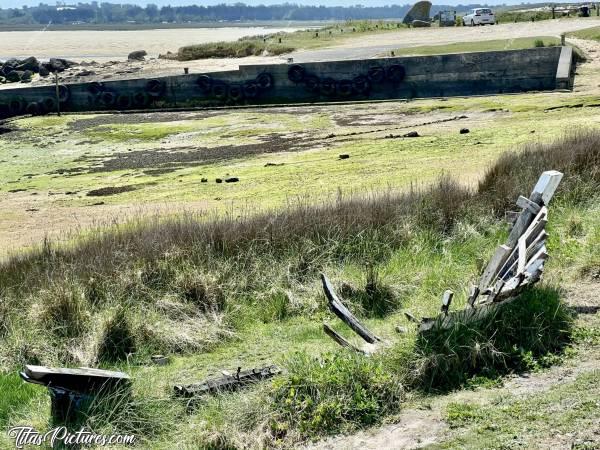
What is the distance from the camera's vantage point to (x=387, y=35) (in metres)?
50.2

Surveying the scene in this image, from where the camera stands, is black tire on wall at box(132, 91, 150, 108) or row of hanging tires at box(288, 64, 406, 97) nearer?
row of hanging tires at box(288, 64, 406, 97)

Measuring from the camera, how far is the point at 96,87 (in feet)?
115

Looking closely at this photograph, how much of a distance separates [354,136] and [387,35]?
28744 mm

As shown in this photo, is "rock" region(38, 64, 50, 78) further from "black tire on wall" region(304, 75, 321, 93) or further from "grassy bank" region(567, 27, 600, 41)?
"grassy bank" region(567, 27, 600, 41)

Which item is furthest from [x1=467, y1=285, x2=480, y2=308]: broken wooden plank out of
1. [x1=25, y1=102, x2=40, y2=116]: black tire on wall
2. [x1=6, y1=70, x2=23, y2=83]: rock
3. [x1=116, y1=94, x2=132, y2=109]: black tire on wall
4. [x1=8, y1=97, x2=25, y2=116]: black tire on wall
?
[x1=6, y1=70, x2=23, y2=83]: rock

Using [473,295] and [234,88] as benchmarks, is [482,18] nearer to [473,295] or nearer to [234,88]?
[234,88]

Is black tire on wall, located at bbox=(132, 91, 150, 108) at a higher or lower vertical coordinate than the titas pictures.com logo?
lower

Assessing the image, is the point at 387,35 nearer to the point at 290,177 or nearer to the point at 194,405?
the point at 290,177

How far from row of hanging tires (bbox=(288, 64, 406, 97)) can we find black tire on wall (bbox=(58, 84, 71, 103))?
920 centimetres

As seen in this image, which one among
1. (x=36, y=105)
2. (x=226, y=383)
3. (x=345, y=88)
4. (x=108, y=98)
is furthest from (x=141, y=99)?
(x=226, y=383)

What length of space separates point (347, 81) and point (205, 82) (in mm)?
5678

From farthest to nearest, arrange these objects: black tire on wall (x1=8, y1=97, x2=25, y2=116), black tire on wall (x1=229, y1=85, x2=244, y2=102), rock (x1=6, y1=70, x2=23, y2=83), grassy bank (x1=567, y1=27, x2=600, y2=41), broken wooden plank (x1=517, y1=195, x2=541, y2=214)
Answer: rock (x1=6, y1=70, x2=23, y2=83)
black tire on wall (x1=8, y1=97, x2=25, y2=116)
grassy bank (x1=567, y1=27, x2=600, y2=41)
black tire on wall (x1=229, y1=85, x2=244, y2=102)
broken wooden plank (x1=517, y1=195, x2=541, y2=214)

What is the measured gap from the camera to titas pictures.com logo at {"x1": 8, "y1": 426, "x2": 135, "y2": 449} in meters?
5.84

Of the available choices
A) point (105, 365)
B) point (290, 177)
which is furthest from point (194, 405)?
point (290, 177)
